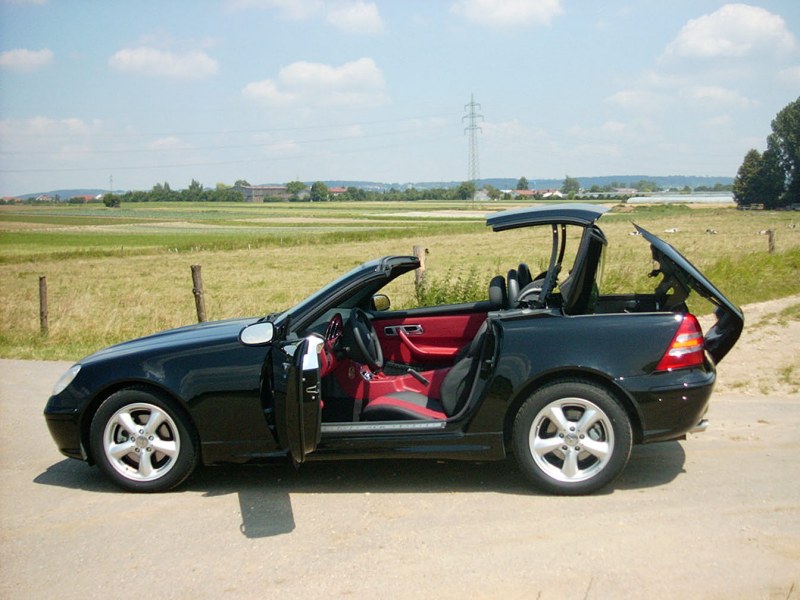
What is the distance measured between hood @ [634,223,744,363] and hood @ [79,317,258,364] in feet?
9.13

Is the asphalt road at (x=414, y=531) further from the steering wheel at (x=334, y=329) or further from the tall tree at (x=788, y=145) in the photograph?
the tall tree at (x=788, y=145)

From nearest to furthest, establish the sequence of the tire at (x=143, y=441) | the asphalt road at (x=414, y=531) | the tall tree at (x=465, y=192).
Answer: the asphalt road at (x=414, y=531)
the tire at (x=143, y=441)
the tall tree at (x=465, y=192)

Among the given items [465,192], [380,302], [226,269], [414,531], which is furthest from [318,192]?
[414,531]

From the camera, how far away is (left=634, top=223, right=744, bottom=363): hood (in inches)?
207

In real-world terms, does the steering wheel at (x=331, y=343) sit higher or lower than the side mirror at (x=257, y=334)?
lower

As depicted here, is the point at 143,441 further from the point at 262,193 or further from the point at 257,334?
the point at 262,193

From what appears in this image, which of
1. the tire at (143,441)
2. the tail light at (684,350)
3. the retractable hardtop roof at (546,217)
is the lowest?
the tire at (143,441)

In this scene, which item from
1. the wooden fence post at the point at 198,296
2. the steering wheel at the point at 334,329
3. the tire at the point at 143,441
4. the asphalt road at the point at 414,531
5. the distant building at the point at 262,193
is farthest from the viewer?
the distant building at the point at 262,193

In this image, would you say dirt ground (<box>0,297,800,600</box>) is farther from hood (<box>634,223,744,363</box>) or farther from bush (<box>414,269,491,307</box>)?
bush (<box>414,269,491,307</box>)

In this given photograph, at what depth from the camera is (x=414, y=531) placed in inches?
177

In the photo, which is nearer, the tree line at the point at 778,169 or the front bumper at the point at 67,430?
the front bumper at the point at 67,430

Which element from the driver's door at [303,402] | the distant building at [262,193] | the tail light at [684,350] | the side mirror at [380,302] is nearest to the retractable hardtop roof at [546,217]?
the tail light at [684,350]

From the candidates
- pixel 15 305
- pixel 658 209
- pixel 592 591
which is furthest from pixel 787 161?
pixel 592 591

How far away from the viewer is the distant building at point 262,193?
170m
